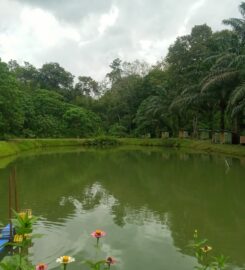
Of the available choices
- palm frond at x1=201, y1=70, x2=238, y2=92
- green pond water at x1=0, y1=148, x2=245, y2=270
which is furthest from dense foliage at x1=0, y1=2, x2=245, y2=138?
green pond water at x1=0, y1=148, x2=245, y2=270

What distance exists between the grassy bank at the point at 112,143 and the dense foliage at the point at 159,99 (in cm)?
208

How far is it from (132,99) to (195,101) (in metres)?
23.2

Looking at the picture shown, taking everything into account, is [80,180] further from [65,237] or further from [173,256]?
[173,256]

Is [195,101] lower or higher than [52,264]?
higher

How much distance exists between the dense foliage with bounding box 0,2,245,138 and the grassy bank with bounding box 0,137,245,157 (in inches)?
81.7

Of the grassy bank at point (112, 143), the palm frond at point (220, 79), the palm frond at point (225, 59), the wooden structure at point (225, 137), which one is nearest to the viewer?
the palm frond at point (220, 79)

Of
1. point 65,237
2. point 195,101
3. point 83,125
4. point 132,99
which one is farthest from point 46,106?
point 65,237

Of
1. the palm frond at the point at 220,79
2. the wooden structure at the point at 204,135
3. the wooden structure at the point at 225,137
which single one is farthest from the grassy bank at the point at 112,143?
the palm frond at the point at 220,79

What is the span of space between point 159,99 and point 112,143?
8.77 metres

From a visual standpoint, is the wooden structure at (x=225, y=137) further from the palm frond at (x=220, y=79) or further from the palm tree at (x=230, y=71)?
the palm frond at (x=220, y=79)

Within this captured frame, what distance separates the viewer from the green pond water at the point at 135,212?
8.96 metres

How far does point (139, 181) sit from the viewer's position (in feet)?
67.2

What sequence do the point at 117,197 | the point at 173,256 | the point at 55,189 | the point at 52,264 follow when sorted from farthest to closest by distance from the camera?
the point at 55,189 → the point at 117,197 → the point at 173,256 → the point at 52,264

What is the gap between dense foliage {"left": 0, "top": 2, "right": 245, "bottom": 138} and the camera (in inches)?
1396
